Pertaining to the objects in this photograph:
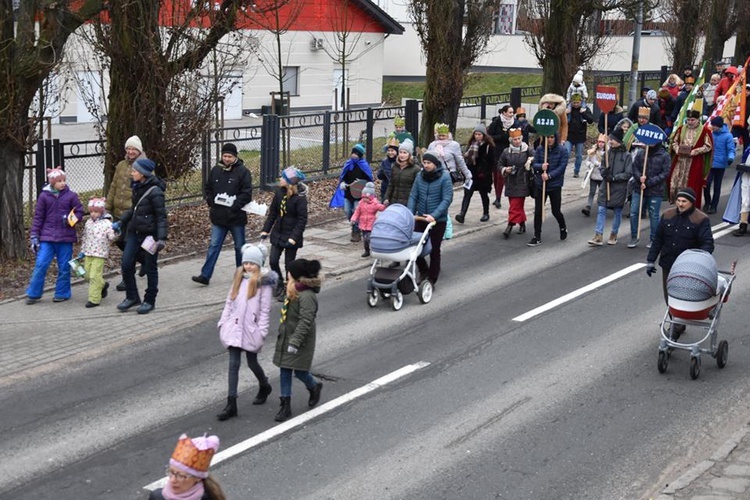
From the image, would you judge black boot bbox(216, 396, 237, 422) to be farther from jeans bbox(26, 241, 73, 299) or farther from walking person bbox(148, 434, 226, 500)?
jeans bbox(26, 241, 73, 299)

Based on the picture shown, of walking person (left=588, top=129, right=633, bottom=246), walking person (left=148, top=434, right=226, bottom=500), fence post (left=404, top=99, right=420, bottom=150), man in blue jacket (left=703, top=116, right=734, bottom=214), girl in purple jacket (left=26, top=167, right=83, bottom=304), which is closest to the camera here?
walking person (left=148, top=434, right=226, bottom=500)

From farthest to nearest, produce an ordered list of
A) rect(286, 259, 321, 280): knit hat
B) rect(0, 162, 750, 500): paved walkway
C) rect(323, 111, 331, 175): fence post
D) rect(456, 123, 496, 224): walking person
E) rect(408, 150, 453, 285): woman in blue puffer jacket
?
rect(323, 111, 331, 175): fence post, rect(456, 123, 496, 224): walking person, rect(408, 150, 453, 285): woman in blue puffer jacket, rect(286, 259, 321, 280): knit hat, rect(0, 162, 750, 500): paved walkway

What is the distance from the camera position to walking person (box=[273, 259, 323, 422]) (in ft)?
31.9

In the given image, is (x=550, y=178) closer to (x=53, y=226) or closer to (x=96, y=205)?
(x=96, y=205)

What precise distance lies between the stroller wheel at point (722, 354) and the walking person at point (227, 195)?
6249 millimetres

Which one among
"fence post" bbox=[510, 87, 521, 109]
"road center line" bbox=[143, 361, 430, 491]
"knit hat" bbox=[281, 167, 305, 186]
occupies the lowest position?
"road center line" bbox=[143, 361, 430, 491]

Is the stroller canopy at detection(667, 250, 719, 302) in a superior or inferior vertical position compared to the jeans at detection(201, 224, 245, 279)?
superior

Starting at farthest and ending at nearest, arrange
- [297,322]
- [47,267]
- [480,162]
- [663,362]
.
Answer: [480,162] < [47,267] < [663,362] < [297,322]

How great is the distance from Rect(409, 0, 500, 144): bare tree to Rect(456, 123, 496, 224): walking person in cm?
584

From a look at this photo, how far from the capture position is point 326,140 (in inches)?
896

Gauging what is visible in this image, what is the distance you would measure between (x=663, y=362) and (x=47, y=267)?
739cm

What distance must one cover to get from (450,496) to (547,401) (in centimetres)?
232

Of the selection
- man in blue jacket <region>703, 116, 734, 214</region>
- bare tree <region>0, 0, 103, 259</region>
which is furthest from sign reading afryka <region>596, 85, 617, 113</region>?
bare tree <region>0, 0, 103, 259</region>

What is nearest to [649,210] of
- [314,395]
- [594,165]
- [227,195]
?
[594,165]
